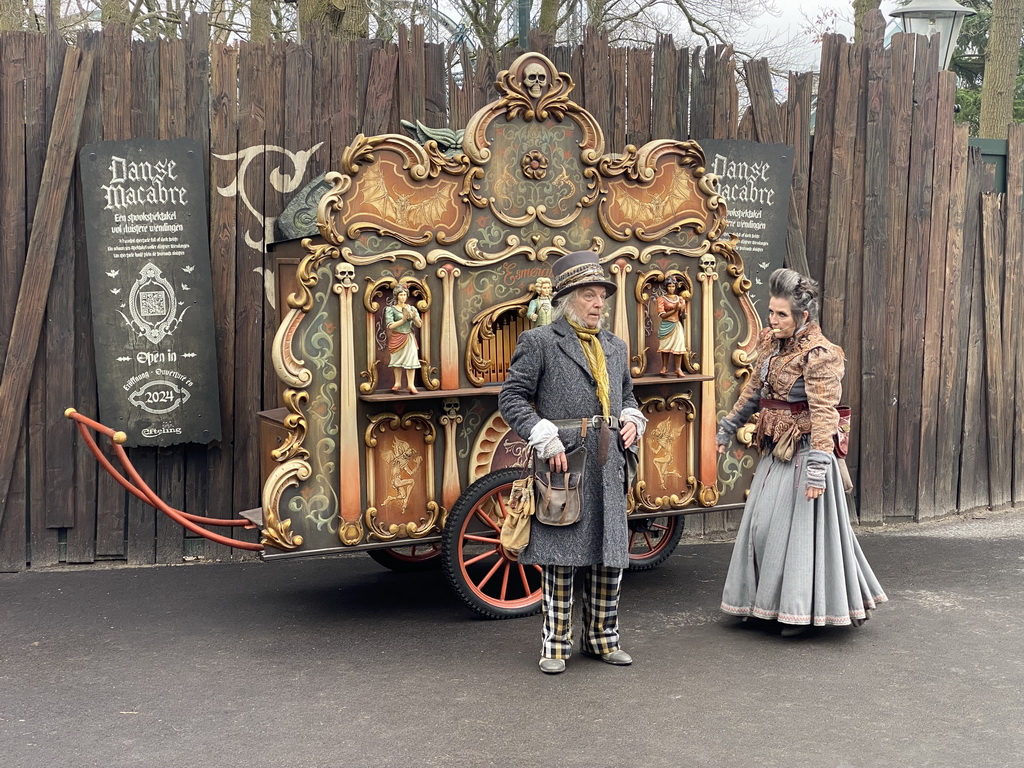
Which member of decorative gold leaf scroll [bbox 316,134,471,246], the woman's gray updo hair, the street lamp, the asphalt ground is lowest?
the asphalt ground

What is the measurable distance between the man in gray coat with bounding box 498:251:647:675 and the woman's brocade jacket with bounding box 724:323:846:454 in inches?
33.3

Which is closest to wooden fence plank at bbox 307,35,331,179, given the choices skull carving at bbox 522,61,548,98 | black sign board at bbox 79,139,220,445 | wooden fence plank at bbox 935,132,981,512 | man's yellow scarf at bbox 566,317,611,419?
black sign board at bbox 79,139,220,445

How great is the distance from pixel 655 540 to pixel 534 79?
2.92 meters

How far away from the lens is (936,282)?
847 cm

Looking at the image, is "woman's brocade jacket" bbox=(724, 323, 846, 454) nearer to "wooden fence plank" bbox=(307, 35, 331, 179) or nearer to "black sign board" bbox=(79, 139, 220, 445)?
"wooden fence plank" bbox=(307, 35, 331, 179)

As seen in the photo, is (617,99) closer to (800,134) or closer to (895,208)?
(800,134)

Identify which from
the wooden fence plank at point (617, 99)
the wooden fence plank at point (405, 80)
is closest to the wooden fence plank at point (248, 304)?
the wooden fence plank at point (405, 80)

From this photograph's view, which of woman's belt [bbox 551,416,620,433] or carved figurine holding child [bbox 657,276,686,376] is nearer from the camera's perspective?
woman's belt [bbox 551,416,620,433]

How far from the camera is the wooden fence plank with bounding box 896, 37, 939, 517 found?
27.4ft

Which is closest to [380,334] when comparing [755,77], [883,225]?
[755,77]

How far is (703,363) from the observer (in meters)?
6.53

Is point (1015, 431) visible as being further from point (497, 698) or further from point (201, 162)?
point (201, 162)

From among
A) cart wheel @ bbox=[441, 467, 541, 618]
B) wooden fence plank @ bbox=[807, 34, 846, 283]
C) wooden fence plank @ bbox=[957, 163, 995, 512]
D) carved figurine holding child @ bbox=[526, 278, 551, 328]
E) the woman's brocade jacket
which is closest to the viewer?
the woman's brocade jacket

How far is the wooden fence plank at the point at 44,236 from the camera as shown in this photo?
6.86 m
